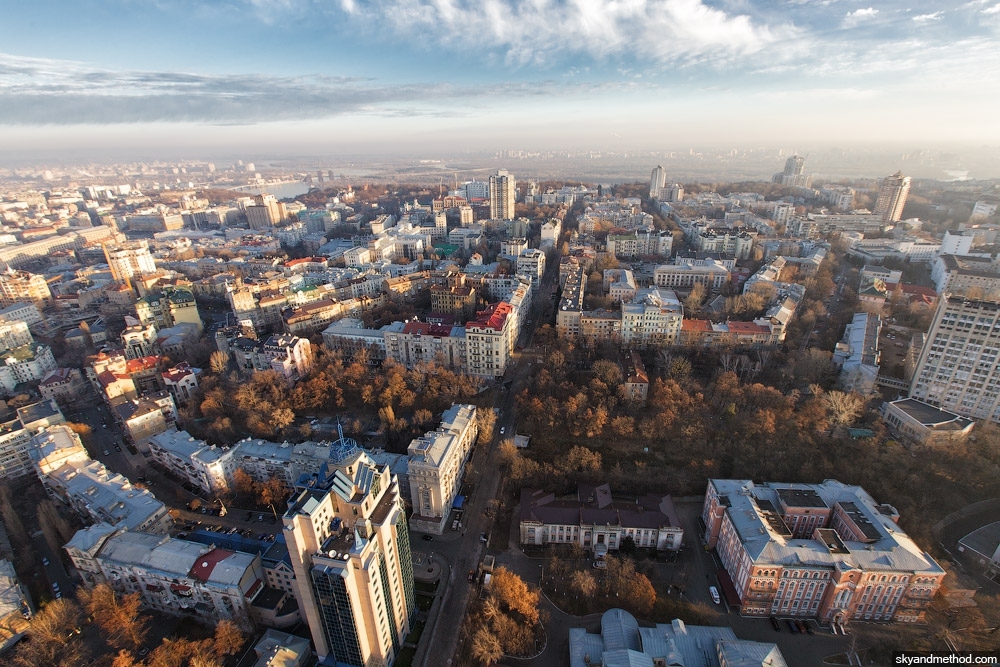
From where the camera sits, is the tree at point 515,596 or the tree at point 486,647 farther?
the tree at point 515,596

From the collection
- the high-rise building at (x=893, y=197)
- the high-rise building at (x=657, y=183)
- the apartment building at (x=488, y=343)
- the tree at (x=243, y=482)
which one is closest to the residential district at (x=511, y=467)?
the tree at (x=243, y=482)

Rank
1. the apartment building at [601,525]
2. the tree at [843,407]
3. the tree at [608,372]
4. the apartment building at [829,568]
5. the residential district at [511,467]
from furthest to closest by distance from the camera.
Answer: the tree at [608,372] < the tree at [843,407] < the apartment building at [601,525] < the apartment building at [829,568] < the residential district at [511,467]

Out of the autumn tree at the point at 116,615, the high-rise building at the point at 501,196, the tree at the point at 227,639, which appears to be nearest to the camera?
the tree at the point at 227,639

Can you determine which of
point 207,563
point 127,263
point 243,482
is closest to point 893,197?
point 243,482

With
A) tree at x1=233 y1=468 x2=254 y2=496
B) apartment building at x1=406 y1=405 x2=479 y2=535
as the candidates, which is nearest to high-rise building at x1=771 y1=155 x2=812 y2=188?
apartment building at x1=406 y1=405 x2=479 y2=535

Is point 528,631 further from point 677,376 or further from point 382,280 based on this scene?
point 382,280

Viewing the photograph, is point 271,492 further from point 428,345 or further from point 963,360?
point 963,360

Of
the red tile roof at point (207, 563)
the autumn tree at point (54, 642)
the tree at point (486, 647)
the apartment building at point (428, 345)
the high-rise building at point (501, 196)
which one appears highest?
the high-rise building at point (501, 196)

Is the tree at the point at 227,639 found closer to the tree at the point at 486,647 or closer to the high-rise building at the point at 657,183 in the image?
the tree at the point at 486,647
